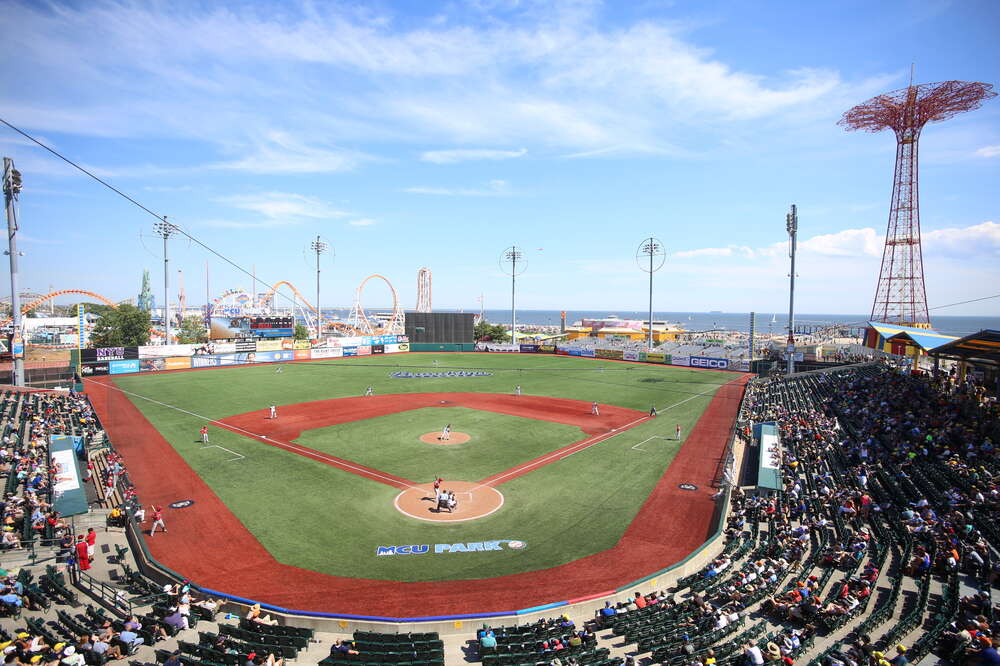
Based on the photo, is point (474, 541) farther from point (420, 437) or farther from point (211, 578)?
point (420, 437)

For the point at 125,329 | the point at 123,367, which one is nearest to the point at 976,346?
the point at 123,367

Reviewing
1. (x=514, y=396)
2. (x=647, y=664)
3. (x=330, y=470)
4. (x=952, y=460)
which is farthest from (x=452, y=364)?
(x=647, y=664)

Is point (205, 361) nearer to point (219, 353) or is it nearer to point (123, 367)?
point (219, 353)

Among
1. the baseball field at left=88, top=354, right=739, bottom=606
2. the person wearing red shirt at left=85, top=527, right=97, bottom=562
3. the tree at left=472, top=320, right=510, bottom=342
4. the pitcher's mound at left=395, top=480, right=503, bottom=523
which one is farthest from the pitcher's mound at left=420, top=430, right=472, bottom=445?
the tree at left=472, top=320, right=510, bottom=342

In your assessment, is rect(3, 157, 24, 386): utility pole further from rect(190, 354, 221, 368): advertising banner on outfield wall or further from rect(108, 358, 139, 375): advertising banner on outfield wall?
rect(190, 354, 221, 368): advertising banner on outfield wall

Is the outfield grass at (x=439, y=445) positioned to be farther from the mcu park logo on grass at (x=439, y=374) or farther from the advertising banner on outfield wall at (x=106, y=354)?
the advertising banner on outfield wall at (x=106, y=354)

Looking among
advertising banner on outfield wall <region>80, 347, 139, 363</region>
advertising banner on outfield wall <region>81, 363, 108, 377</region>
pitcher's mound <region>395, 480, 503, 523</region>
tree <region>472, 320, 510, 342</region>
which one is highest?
tree <region>472, 320, 510, 342</region>
